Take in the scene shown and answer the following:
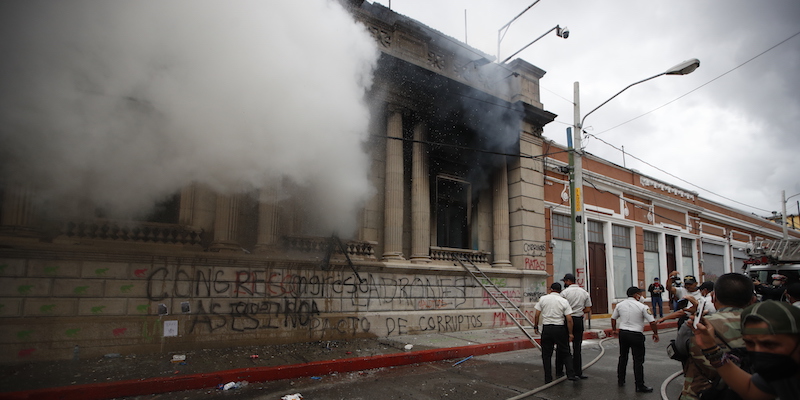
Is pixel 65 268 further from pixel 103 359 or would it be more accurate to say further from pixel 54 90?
pixel 54 90

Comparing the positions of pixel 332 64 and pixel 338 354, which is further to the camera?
pixel 332 64

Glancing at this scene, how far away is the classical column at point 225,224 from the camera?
7404 millimetres

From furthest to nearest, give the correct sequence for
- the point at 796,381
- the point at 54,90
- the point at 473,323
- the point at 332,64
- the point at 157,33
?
the point at 473,323 < the point at 332,64 < the point at 157,33 < the point at 54,90 < the point at 796,381

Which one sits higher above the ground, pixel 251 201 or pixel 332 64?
pixel 332 64

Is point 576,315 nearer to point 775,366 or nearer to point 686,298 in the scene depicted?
point 686,298

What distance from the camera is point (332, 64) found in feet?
25.6

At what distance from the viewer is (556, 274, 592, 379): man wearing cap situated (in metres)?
5.77

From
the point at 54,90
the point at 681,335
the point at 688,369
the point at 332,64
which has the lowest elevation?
the point at 688,369

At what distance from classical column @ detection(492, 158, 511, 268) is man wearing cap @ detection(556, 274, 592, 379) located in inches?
211

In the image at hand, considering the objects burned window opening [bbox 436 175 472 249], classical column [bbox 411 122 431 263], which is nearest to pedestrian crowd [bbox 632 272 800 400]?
classical column [bbox 411 122 431 263]

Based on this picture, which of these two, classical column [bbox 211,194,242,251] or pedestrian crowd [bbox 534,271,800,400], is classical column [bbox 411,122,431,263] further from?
pedestrian crowd [bbox 534,271,800,400]

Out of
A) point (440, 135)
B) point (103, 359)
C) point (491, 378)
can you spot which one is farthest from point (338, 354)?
point (440, 135)

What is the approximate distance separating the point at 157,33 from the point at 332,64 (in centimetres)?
278

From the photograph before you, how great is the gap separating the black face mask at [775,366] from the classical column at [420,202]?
8.32 meters
